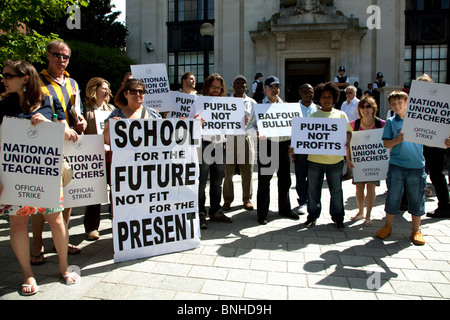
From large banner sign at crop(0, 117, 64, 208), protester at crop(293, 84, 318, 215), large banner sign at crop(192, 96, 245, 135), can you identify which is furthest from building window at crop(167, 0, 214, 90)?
large banner sign at crop(0, 117, 64, 208)

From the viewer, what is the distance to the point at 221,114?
5.11 metres

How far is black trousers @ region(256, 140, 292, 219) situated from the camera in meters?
5.09

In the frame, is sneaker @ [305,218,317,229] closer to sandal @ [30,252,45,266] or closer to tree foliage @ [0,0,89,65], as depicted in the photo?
sandal @ [30,252,45,266]

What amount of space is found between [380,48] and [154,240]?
54.4 ft

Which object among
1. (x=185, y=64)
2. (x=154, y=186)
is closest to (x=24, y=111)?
(x=154, y=186)

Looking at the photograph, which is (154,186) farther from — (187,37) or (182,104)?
(187,37)

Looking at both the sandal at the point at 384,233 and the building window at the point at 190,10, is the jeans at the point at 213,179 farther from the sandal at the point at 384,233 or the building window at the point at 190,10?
the building window at the point at 190,10

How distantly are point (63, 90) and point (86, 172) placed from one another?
3.13 feet

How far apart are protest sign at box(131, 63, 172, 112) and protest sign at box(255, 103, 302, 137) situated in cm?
191

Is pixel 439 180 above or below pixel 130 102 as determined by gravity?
below

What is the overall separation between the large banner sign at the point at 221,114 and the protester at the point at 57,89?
5.57ft

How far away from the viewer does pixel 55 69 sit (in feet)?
12.4

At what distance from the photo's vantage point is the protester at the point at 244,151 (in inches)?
211
